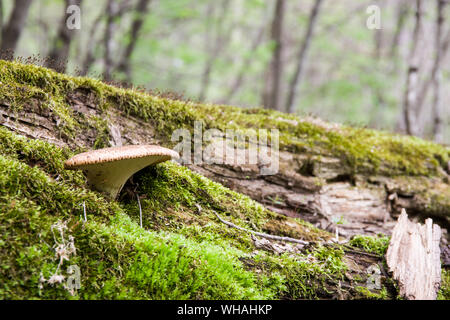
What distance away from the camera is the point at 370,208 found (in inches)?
204

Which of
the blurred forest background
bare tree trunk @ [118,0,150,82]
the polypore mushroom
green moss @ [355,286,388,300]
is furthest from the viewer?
bare tree trunk @ [118,0,150,82]

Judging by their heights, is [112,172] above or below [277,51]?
below

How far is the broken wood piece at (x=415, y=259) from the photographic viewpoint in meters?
3.20

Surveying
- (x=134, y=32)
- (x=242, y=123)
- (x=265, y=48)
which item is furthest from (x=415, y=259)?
(x=134, y=32)

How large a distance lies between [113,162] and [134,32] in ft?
39.0

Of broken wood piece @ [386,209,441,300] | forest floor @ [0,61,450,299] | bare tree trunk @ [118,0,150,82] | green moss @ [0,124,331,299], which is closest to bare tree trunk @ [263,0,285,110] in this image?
bare tree trunk @ [118,0,150,82]

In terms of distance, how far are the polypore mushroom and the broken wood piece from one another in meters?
2.54

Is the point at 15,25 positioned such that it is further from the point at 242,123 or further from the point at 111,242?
the point at 111,242

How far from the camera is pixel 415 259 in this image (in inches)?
139

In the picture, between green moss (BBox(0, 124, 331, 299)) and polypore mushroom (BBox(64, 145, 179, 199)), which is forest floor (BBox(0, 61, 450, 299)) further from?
polypore mushroom (BBox(64, 145, 179, 199))

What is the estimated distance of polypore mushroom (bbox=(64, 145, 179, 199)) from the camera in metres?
2.58
